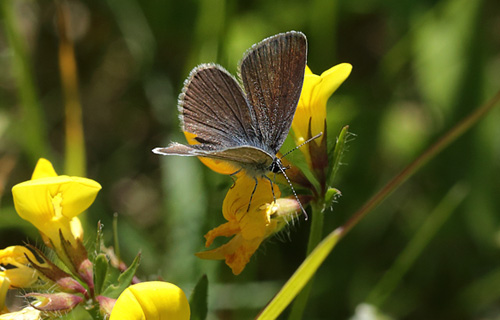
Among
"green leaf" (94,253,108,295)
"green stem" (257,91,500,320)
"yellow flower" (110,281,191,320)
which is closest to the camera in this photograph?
"yellow flower" (110,281,191,320)

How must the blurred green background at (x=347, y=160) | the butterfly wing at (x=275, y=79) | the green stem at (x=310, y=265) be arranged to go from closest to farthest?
the green stem at (x=310, y=265) < the butterfly wing at (x=275, y=79) < the blurred green background at (x=347, y=160)

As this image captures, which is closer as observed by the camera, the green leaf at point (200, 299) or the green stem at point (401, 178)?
the green stem at point (401, 178)

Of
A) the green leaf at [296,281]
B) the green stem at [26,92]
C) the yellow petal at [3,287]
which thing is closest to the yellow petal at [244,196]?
the green leaf at [296,281]

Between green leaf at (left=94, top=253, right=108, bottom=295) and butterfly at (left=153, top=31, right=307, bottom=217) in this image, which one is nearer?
green leaf at (left=94, top=253, right=108, bottom=295)

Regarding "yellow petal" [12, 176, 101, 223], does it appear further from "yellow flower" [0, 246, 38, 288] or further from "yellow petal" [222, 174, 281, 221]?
"yellow petal" [222, 174, 281, 221]

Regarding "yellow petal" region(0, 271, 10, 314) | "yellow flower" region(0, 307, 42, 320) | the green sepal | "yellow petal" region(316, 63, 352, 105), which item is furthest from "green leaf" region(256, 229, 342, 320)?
"yellow petal" region(0, 271, 10, 314)

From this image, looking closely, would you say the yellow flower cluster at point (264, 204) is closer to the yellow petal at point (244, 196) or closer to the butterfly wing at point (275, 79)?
the yellow petal at point (244, 196)

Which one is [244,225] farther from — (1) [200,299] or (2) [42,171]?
(2) [42,171]

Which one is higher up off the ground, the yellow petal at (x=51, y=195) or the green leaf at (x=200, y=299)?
the yellow petal at (x=51, y=195)
